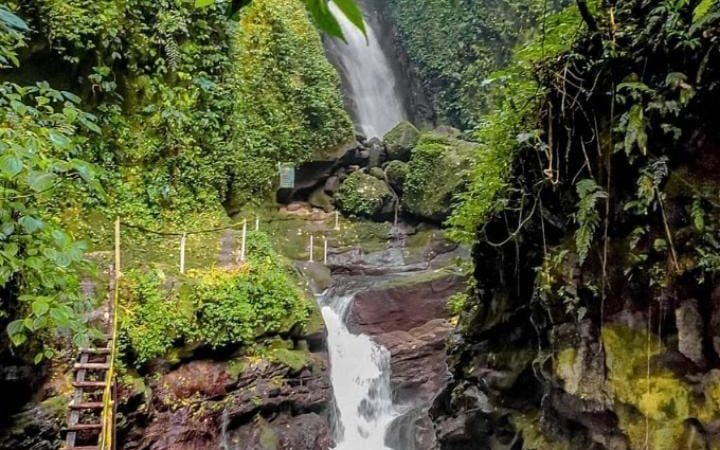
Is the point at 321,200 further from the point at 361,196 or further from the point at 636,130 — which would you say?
the point at 636,130

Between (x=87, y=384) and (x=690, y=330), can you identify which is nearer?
(x=690, y=330)

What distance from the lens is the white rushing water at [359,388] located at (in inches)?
376

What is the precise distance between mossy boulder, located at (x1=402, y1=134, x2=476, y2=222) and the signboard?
3584 mm

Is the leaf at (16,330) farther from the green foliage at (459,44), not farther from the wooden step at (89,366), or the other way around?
the green foliage at (459,44)

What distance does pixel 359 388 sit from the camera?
10.3 meters

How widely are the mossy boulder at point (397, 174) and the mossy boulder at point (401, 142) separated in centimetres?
61

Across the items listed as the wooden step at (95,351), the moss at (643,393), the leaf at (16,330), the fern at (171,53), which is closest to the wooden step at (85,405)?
the wooden step at (95,351)

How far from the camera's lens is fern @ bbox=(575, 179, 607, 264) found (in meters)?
3.38

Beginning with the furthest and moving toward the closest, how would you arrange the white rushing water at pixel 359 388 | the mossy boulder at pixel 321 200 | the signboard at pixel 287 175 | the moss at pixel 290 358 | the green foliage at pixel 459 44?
the green foliage at pixel 459 44 < the mossy boulder at pixel 321 200 < the signboard at pixel 287 175 < the white rushing water at pixel 359 388 < the moss at pixel 290 358

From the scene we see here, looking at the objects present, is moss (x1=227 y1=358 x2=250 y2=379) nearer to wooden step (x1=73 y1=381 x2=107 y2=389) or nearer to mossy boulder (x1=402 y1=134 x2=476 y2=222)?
wooden step (x1=73 y1=381 x2=107 y2=389)

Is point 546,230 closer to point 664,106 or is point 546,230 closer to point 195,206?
point 664,106

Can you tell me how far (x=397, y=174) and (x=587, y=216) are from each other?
13.8 meters

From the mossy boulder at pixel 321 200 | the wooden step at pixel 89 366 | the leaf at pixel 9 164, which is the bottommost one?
the wooden step at pixel 89 366

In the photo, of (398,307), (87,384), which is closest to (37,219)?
(87,384)
